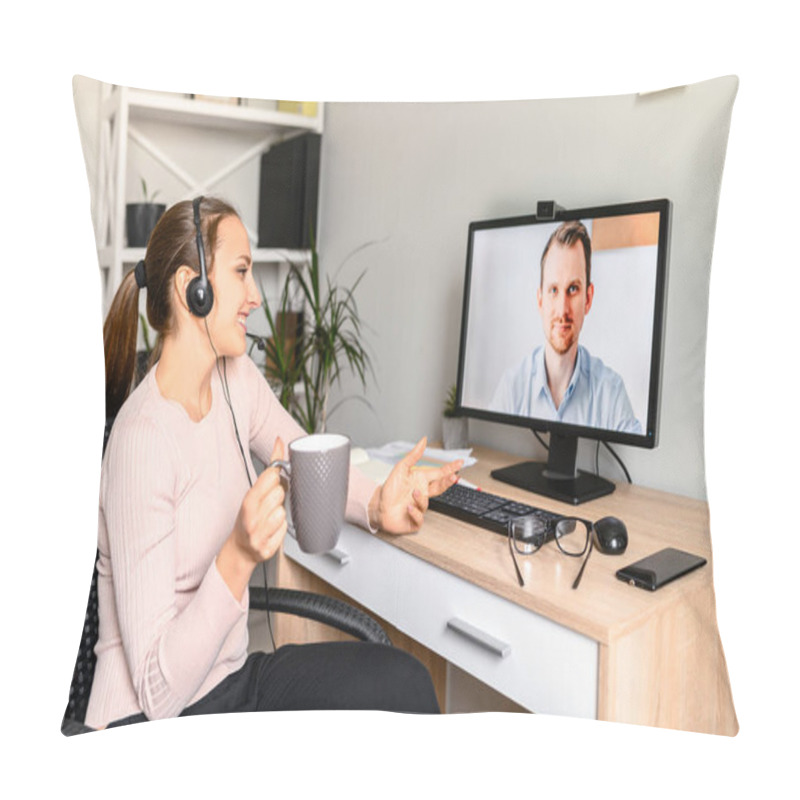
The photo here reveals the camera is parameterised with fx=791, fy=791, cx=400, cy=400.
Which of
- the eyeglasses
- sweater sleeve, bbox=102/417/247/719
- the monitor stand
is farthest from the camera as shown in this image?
the monitor stand

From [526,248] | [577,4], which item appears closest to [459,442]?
[526,248]

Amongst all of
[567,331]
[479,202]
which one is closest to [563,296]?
[567,331]

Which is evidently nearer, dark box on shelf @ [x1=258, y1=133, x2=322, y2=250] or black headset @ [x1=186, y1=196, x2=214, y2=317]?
black headset @ [x1=186, y1=196, x2=214, y2=317]

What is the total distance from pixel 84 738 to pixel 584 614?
1.97 feet

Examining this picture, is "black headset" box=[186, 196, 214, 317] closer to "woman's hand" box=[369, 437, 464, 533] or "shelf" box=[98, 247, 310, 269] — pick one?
"shelf" box=[98, 247, 310, 269]

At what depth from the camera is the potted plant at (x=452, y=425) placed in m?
1.17

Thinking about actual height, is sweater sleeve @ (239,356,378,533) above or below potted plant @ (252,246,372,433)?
below

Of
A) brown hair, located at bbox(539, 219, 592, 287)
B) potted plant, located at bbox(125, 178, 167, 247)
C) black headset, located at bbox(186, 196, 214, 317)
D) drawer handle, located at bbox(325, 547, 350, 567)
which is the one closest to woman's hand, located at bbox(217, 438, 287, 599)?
drawer handle, located at bbox(325, 547, 350, 567)

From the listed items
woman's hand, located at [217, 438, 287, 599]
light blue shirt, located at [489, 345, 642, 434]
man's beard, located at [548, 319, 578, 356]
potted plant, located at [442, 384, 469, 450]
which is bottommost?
woman's hand, located at [217, 438, 287, 599]

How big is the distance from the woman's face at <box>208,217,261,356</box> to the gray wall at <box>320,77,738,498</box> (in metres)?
0.17

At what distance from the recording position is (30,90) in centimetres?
102

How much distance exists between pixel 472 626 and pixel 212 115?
75 cm

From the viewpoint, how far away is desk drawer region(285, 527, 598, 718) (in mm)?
898

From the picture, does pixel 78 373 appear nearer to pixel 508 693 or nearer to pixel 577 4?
pixel 508 693
